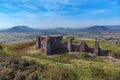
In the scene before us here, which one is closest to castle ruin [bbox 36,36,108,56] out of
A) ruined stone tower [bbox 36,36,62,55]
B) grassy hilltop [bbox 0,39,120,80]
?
ruined stone tower [bbox 36,36,62,55]

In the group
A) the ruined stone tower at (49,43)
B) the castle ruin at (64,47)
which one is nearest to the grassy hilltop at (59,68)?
the ruined stone tower at (49,43)

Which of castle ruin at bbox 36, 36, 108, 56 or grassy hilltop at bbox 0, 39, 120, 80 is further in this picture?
castle ruin at bbox 36, 36, 108, 56

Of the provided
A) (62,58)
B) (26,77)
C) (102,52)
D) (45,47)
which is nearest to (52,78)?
(26,77)

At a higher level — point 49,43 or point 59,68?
point 49,43

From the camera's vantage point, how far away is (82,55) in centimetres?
5031

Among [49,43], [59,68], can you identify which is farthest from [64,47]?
[59,68]

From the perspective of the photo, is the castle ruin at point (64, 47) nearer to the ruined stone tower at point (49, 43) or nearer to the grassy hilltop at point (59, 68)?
the ruined stone tower at point (49, 43)

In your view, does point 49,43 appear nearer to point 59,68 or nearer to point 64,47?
point 64,47

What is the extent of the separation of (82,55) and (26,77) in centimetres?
1548

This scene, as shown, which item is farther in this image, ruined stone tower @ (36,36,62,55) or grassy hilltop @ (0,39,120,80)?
ruined stone tower @ (36,36,62,55)

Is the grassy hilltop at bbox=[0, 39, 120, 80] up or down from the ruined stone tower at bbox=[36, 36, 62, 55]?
down

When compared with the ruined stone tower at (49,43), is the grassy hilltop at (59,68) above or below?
below

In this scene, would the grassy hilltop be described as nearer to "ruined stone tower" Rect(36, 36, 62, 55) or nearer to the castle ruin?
"ruined stone tower" Rect(36, 36, 62, 55)

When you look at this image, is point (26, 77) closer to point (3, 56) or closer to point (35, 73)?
point (35, 73)
